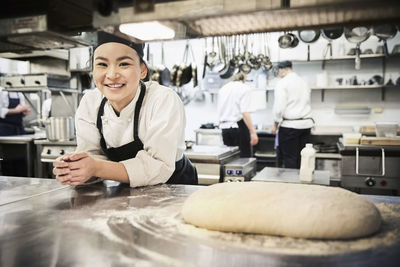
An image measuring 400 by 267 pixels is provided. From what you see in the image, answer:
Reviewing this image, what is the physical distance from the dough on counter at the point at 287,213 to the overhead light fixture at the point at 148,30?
1.61 feet

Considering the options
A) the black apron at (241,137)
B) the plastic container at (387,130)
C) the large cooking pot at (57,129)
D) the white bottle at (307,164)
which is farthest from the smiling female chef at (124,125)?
the black apron at (241,137)

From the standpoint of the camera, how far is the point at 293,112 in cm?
411

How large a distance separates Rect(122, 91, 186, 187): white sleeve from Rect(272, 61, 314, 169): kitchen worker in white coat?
2.86 m

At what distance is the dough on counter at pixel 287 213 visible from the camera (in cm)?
81

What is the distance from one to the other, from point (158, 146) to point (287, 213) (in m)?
0.70

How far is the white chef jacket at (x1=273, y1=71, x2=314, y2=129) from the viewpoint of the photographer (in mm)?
4090

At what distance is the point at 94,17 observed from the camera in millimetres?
899

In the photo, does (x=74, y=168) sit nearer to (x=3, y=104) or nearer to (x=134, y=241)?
(x=134, y=241)

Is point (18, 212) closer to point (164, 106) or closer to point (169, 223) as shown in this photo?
point (169, 223)

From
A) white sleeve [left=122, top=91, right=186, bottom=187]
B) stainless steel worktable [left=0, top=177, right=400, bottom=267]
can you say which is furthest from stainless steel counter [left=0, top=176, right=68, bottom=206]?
white sleeve [left=122, top=91, right=186, bottom=187]

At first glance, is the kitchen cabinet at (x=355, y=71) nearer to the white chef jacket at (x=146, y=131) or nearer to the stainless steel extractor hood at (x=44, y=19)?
the white chef jacket at (x=146, y=131)

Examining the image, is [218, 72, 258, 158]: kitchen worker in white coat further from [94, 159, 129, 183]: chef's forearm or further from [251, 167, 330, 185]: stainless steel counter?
[94, 159, 129, 183]: chef's forearm

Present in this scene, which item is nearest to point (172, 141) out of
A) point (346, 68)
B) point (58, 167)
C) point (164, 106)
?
point (164, 106)

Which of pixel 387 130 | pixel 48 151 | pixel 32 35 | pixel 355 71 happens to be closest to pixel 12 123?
pixel 48 151
